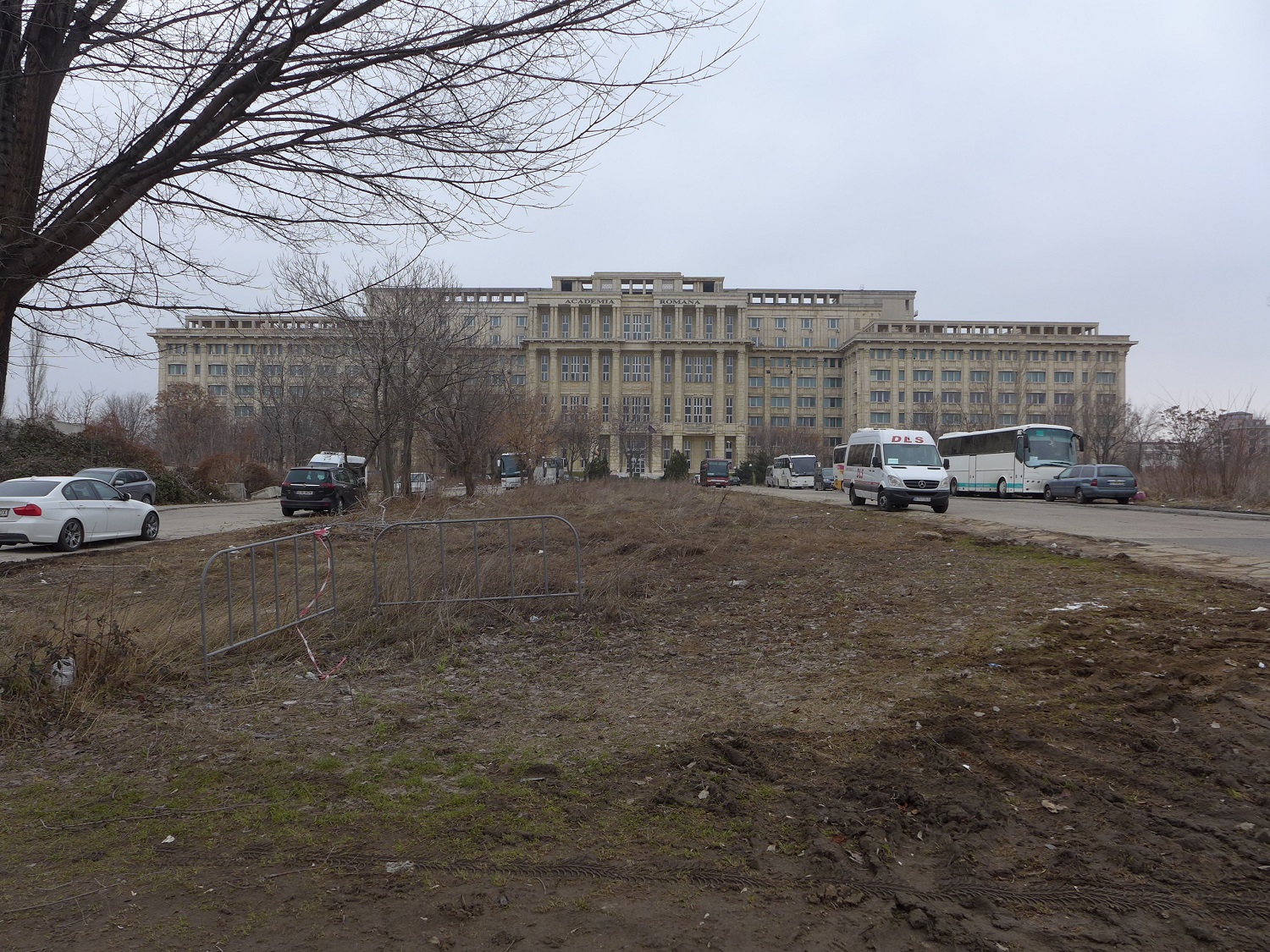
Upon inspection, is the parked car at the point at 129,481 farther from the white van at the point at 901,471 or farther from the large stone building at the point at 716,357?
the large stone building at the point at 716,357

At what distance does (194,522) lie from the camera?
24406 millimetres

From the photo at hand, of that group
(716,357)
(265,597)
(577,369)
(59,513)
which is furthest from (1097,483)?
(577,369)

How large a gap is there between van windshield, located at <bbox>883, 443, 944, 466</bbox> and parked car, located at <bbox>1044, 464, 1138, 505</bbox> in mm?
8400

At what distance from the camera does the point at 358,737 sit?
15.9 feet

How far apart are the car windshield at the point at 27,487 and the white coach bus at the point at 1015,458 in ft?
99.0

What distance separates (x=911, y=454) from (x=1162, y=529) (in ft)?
30.1

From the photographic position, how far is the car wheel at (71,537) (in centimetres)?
1591

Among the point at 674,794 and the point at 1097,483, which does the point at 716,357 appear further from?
the point at 674,794

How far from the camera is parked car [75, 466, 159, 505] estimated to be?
2452 cm

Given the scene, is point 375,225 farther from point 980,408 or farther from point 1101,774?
point 980,408

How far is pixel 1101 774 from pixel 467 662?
450cm

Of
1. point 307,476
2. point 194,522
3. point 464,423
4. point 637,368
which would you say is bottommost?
point 194,522

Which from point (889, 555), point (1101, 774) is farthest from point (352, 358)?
point (1101, 774)

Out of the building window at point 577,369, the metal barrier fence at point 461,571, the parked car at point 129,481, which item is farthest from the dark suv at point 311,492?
the building window at point 577,369
